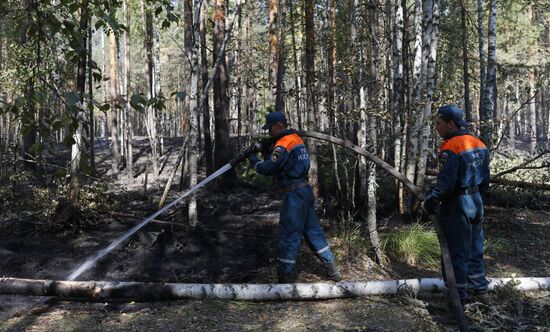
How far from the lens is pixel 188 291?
488 centimetres

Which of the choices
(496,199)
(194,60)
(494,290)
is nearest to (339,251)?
(494,290)

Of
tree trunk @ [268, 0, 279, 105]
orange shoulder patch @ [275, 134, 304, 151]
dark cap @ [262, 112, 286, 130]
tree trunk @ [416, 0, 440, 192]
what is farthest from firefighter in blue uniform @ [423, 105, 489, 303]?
tree trunk @ [268, 0, 279, 105]

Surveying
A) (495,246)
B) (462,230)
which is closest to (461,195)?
(462,230)

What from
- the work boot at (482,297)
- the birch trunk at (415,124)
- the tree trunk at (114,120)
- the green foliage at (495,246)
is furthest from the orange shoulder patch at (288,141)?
the tree trunk at (114,120)

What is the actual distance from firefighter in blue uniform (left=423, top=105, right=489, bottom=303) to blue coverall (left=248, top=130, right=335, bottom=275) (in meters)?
1.51

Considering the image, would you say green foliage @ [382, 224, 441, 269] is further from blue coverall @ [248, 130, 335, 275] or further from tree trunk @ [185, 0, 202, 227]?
tree trunk @ [185, 0, 202, 227]

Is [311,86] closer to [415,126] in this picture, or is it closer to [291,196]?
[415,126]

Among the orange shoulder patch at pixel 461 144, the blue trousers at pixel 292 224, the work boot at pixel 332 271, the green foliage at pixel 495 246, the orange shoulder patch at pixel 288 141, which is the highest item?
the orange shoulder patch at pixel 288 141

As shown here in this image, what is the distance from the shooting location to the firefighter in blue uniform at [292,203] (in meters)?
5.44

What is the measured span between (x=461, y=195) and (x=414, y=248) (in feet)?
8.78

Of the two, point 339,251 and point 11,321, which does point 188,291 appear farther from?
point 339,251

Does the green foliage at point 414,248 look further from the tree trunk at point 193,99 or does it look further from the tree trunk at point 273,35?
the tree trunk at point 273,35

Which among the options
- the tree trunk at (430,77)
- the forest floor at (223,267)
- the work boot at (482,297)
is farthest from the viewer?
the tree trunk at (430,77)

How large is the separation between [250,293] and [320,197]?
6998mm
